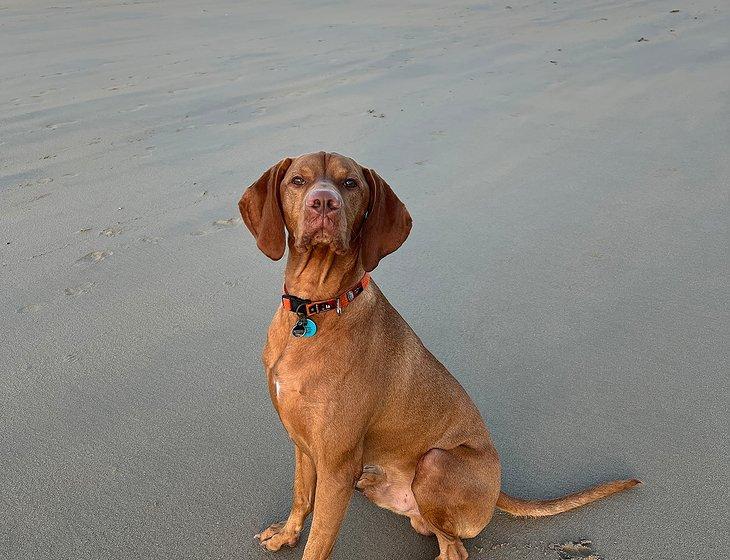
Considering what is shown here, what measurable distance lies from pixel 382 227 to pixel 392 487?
3.22 feet

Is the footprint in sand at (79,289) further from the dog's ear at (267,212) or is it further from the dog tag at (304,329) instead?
the dog tag at (304,329)

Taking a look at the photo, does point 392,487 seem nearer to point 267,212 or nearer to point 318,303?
point 318,303

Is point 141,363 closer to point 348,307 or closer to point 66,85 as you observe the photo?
point 348,307

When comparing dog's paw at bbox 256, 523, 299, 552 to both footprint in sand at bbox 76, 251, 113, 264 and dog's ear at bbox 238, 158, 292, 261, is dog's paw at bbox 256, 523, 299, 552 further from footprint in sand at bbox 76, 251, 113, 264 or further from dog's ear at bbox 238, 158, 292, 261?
footprint in sand at bbox 76, 251, 113, 264

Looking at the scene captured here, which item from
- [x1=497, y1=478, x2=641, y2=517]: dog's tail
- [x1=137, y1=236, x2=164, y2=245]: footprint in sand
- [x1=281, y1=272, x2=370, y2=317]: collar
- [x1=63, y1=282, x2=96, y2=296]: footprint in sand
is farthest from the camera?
[x1=137, y1=236, x2=164, y2=245]: footprint in sand

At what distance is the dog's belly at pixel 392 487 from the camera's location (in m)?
2.88

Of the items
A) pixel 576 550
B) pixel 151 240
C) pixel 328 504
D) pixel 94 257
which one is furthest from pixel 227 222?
pixel 576 550

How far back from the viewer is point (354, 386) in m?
2.59

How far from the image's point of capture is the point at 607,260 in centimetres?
493

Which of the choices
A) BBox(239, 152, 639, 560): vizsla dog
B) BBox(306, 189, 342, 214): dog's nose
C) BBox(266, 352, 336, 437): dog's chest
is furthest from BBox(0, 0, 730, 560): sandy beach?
BBox(306, 189, 342, 214): dog's nose

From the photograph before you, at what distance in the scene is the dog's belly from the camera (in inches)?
113

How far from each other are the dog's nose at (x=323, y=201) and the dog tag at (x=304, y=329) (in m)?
0.38

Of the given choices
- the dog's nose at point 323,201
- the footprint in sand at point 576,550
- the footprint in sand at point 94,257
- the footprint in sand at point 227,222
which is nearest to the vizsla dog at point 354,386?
the dog's nose at point 323,201

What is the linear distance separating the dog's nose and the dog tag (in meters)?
0.38
